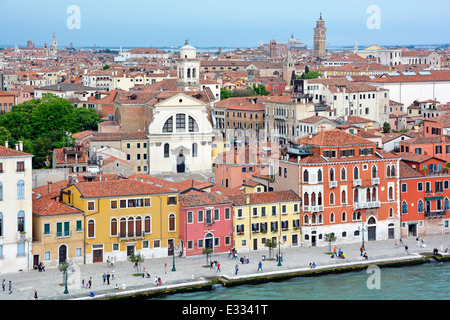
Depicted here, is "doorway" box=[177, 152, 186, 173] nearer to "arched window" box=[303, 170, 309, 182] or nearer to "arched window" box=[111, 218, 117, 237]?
"arched window" box=[303, 170, 309, 182]

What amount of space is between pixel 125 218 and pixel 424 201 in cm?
912

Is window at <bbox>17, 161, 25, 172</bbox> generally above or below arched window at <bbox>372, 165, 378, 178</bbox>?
above

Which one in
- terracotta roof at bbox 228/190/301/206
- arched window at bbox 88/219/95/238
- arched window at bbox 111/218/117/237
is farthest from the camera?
terracotta roof at bbox 228/190/301/206

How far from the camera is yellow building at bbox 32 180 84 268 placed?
22.0 m

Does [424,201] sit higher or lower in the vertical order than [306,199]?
lower

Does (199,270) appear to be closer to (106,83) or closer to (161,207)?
(161,207)

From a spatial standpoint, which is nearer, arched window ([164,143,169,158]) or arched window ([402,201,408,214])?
arched window ([402,201,408,214])

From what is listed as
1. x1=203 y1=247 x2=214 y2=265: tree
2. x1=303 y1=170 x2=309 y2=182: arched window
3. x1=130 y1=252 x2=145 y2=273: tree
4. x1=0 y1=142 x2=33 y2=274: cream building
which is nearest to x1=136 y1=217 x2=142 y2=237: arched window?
x1=130 y1=252 x2=145 y2=273: tree

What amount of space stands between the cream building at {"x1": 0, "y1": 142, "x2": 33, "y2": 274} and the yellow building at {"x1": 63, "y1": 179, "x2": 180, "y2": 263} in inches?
57.2

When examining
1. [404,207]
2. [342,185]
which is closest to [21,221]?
[342,185]

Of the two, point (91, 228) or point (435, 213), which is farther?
point (435, 213)

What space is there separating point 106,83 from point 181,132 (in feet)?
106

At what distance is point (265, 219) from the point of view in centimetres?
2422

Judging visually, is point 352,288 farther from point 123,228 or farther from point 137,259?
point 123,228
